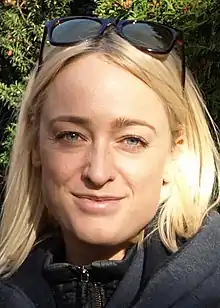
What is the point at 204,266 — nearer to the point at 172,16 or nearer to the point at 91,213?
the point at 91,213

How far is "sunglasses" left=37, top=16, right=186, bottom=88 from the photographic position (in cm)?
202

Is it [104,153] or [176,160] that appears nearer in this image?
[104,153]

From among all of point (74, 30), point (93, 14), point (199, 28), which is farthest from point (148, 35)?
point (93, 14)

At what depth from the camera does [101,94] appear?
1.90 metres

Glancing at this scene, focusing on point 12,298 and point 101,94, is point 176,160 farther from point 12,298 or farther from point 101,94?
point 12,298

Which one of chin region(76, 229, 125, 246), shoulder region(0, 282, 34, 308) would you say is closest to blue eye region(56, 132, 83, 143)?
chin region(76, 229, 125, 246)

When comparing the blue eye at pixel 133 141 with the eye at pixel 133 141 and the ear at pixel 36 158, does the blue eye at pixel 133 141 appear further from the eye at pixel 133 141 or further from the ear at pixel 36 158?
the ear at pixel 36 158

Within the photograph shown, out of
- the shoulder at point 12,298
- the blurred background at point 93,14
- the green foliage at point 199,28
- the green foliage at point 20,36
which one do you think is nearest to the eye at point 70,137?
the shoulder at point 12,298

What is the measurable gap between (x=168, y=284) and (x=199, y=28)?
169cm

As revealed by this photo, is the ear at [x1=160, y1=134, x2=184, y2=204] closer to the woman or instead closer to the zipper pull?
the woman

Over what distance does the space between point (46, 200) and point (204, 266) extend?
0.44 metres

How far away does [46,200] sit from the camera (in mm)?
2025

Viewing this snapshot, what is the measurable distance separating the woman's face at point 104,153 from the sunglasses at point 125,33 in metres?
0.10

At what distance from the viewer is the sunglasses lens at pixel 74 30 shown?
2047 mm
